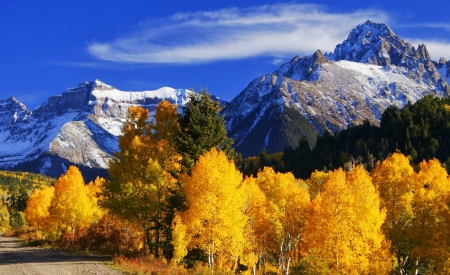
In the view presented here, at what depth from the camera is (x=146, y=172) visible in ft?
125

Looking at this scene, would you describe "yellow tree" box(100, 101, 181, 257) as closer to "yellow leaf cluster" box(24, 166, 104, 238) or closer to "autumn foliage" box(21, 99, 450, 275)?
"autumn foliage" box(21, 99, 450, 275)

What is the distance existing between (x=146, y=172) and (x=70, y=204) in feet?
81.5


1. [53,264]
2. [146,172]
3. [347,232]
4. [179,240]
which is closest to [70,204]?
[53,264]

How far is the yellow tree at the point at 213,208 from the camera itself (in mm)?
32875

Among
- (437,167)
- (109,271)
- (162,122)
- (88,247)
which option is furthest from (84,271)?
(437,167)

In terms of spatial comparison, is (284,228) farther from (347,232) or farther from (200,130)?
(200,130)

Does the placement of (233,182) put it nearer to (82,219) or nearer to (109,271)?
(109,271)

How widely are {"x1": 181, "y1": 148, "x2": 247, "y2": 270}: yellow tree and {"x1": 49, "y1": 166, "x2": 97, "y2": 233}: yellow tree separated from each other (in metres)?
29.7

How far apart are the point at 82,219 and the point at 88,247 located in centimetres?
1056

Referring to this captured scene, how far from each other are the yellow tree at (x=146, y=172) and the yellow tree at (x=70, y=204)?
19194 mm

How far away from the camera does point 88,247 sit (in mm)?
49219

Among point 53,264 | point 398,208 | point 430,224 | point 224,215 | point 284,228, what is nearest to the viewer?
point 224,215

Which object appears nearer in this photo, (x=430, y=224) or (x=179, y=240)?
(x=179, y=240)

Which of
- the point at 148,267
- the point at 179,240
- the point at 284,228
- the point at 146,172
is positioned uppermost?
the point at 146,172
